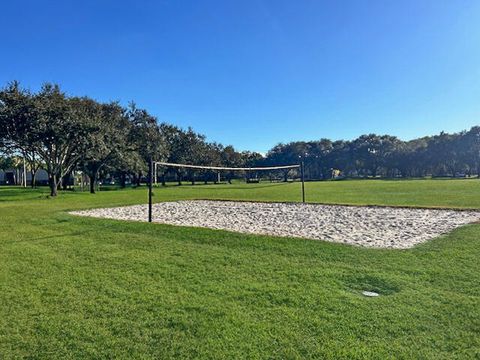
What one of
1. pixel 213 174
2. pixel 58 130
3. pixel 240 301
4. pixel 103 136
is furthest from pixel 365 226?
pixel 213 174

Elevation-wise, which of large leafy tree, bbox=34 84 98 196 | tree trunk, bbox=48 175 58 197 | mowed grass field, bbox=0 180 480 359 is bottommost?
mowed grass field, bbox=0 180 480 359

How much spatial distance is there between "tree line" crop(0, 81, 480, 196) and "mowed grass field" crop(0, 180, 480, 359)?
60.7 ft

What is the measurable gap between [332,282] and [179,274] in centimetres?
Answer: 228

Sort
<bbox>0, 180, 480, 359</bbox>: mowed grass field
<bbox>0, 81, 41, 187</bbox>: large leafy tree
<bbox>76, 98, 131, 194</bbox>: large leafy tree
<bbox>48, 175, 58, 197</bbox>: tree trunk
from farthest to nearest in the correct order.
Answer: <bbox>76, 98, 131, 194</bbox>: large leafy tree, <bbox>48, 175, 58, 197</bbox>: tree trunk, <bbox>0, 81, 41, 187</bbox>: large leafy tree, <bbox>0, 180, 480, 359</bbox>: mowed grass field

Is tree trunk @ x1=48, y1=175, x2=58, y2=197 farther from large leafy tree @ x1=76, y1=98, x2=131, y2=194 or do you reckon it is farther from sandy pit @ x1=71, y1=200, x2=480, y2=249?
sandy pit @ x1=71, y1=200, x2=480, y2=249

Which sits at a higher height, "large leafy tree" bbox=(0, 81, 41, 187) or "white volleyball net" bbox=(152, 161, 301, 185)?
"large leafy tree" bbox=(0, 81, 41, 187)

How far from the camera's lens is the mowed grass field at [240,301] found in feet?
10.00

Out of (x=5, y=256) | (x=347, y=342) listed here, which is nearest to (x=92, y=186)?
(x=5, y=256)

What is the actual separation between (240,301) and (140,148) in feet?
118

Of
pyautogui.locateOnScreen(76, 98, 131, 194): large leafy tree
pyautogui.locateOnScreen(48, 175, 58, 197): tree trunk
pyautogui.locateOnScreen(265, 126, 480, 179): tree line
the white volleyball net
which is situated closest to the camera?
pyautogui.locateOnScreen(48, 175, 58, 197): tree trunk

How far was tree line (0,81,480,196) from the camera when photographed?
877 inches

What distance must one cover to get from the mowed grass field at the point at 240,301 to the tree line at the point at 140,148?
18.5 meters

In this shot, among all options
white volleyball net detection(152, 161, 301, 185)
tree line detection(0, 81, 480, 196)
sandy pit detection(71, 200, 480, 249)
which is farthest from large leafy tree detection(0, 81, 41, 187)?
white volleyball net detection(152, 161, 301, 185)

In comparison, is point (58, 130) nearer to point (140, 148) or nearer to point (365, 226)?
point (140, 148)
